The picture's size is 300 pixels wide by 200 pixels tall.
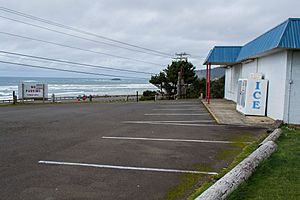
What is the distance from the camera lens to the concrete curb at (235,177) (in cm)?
398

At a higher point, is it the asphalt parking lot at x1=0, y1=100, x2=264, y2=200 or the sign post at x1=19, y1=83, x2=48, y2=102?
the sign post at x1=19, y1=83, x2=48, y2=102

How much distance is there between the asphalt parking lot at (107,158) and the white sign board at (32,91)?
2031 centimetres

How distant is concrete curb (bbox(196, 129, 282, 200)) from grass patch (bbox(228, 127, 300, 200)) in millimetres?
87

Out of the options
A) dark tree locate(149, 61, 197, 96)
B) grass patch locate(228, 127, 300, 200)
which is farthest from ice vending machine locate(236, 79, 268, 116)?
dark tree locate(149, 61, 197, 96)

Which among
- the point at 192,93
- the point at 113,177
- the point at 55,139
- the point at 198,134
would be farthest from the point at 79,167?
the point at 192,93

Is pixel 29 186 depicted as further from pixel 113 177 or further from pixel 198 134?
pixel 198 134

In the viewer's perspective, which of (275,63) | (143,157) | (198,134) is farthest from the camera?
(275,63)

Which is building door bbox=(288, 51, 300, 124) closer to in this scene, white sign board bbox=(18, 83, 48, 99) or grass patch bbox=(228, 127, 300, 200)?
grass patch bbox=(228, 127, 300, 200)

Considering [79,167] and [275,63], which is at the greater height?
[275,63]

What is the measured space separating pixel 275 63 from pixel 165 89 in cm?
3589

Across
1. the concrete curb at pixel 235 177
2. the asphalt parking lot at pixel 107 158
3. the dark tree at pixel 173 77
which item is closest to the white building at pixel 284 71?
the asphalt parking lot at pixel 107 158

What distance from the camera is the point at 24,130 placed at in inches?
406

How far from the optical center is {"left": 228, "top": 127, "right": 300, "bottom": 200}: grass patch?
14.1 feet

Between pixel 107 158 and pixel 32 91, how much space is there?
26.7 metres
